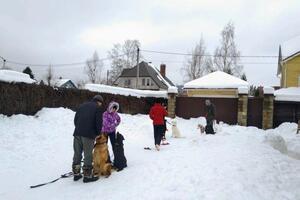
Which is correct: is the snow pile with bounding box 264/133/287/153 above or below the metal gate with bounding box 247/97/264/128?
below

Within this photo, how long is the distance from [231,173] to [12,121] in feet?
27.0

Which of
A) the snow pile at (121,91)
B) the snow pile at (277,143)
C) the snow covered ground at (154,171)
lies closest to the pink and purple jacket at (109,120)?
the snow covered ground at (154,171)

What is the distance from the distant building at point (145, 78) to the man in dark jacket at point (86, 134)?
172 ft

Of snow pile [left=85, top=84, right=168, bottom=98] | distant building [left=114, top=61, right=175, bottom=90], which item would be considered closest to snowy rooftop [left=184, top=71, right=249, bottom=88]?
snow pile [left=85, top=84, right=168, bottom=98]

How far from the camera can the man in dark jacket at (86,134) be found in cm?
812

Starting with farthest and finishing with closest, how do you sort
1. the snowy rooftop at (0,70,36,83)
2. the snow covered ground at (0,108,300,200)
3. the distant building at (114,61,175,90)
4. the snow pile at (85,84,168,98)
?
the distant building at (114,61,175,90) → the snow pile at (85,84,168,98) → the snowy rooftop at (0,70,36,83) → the snow covered ground at (0,108,300,200)

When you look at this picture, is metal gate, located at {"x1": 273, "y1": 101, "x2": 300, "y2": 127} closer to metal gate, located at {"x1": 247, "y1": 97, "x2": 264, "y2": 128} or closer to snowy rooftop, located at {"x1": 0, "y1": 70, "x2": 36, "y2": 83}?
metal gate, located at {"x1": 247, "y1": 97, "x2": 264, "y2": 128}

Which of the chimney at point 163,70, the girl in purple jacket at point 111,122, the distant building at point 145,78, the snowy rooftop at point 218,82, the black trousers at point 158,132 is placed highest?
the chimney at point 163,70

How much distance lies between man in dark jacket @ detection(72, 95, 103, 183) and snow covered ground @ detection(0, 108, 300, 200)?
36 centimetres

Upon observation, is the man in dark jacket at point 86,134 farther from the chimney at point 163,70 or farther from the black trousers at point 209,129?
the chimney at point 163,70

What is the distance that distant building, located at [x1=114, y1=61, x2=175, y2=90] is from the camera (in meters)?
61.5

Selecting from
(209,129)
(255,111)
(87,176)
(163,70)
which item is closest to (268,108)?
(255,111)

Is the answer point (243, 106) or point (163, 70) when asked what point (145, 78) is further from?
point (243, 106)

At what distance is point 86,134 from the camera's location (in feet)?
26.7
